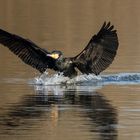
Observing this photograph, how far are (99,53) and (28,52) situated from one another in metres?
1.45

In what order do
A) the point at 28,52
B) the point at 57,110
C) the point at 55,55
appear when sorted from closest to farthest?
the point at 57,110 < the point at 55,55 < the point at 28,52

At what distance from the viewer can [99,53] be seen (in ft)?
64.6

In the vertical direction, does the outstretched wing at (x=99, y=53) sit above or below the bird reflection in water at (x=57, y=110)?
above

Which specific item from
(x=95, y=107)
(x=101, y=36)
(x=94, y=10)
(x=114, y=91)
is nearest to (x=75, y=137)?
(x=95, y=107)

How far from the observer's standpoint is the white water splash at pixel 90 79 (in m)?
19.5

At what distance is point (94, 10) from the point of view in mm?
44531

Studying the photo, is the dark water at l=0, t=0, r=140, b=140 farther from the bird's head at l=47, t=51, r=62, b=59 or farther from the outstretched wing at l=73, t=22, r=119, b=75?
the bird's head at l=47, t=51, r=62, b=59

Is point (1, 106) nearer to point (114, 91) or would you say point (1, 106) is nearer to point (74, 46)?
point (114, 91)

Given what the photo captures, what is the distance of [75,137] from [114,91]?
5177 mm

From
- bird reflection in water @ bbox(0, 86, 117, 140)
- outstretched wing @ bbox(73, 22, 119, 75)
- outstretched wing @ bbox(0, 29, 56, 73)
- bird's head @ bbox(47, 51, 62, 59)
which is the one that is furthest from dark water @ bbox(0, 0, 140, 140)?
bird's head @ bbox(47, 51, 62, 59)

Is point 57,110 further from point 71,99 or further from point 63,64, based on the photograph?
point 63,64

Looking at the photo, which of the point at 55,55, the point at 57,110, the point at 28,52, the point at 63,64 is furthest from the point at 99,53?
the point at 57,110

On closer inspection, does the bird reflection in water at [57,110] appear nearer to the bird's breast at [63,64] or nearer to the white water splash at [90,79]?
the white water splash at [90,79]

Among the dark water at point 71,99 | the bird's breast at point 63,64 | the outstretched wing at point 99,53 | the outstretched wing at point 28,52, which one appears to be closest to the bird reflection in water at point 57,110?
the dark water at point 71,99
